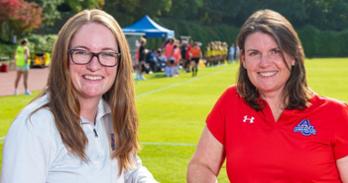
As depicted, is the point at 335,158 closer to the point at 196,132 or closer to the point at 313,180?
the point at 313,180

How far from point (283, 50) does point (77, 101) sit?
1.22m

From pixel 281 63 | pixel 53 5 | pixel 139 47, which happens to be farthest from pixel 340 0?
pixel 281 63

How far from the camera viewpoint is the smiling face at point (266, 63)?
3.83 meters

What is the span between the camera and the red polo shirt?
3.78 metres

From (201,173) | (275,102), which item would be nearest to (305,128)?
(275,102)

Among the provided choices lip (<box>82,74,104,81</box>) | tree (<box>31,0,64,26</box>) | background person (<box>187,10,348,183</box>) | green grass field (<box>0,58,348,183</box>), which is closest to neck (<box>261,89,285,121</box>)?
background person (<box>187,10,348,183</box>)

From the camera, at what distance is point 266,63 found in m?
3.85

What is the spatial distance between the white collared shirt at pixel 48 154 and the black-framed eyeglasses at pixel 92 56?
0.24 m

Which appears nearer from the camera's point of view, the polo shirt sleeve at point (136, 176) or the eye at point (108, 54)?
the eye at point (108, 54)

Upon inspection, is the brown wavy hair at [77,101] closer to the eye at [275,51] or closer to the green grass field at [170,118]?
the eye at [275,51]

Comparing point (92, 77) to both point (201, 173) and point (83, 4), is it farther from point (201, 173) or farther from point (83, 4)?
point (83, 4)

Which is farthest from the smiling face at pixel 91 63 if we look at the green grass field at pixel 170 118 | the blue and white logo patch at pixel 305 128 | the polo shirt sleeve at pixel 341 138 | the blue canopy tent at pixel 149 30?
the blue canopy tent at pixel 149 30

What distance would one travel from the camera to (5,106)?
17703mm

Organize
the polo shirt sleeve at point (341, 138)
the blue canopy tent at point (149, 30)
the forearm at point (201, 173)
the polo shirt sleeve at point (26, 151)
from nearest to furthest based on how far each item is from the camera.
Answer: the polo shirt sleeve at point (26, 151), the polo shirt sleeve at point (341, 138), the forearm at point (201, 173), the blue canopy tent at point (149, 30)
